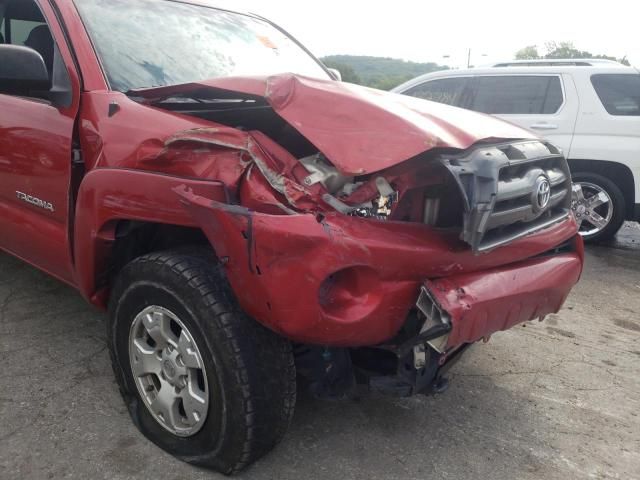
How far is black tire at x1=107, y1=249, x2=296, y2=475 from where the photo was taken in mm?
2035

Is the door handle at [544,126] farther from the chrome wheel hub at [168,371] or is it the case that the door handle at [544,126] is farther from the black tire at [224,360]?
the chrome wheel hub at [168,371]

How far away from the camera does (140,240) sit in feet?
8.47

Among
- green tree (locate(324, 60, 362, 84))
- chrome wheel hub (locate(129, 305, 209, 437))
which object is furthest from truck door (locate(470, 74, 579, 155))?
chrome wheel hub (locate(129, 305, 209, 437))

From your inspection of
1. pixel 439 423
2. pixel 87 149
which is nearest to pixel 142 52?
pixel 87 149

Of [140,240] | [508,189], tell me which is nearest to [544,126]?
[508,189]

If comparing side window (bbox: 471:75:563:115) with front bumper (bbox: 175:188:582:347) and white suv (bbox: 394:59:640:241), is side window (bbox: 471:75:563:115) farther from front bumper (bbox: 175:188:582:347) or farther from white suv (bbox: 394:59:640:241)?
front bumper (bbox: 175:188:582:347)

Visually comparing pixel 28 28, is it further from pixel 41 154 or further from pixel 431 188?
pixel 431 188

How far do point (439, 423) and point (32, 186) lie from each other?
233cm

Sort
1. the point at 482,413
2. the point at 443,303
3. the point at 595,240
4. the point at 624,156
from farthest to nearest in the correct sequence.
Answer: the point at 595,240 → the point at 624,156 → the point at 482,413 → the point at 443,303

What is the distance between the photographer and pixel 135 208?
2297mm

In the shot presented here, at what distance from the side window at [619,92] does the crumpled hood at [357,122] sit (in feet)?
14.9

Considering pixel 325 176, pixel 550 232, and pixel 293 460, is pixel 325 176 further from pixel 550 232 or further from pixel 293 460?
pixel 293 460

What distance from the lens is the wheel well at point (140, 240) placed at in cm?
242

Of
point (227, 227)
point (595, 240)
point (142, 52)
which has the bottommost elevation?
point (595, 240)
